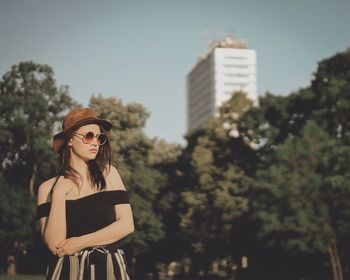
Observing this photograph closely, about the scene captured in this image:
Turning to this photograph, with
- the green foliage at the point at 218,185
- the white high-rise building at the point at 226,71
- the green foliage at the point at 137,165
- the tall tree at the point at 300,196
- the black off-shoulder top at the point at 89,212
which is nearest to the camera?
the black off-shoulder top at the point at 89,212

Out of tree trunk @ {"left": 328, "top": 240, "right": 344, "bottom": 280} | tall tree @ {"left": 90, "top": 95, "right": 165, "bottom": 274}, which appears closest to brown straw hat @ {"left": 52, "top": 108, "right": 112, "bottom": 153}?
tree trunk @ {"left": 328, "top": 240, "right": 344, "bottom": 280}

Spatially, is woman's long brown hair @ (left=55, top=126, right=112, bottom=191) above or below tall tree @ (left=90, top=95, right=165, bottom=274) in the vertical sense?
below

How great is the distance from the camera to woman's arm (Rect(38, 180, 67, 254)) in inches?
118

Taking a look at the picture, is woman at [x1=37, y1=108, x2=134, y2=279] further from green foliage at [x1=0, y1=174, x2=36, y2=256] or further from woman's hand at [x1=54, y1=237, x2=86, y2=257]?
green foliage at [x1=0, y1=174, x2=36, y2=256]

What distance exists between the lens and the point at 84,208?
10.3 ft

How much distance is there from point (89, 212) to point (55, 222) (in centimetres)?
20

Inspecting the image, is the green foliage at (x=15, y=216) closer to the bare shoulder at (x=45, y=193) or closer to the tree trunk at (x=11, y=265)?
the tree trunk at (x=11, y=265)

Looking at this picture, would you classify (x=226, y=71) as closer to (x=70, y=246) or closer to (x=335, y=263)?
(x=335, y=263)

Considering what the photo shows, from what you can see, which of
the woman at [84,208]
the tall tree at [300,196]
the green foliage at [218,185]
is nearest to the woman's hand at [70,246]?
the woman at [84,208]

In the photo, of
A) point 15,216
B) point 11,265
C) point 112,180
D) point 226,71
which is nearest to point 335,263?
point 15,216

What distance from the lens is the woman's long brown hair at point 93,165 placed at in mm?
3213

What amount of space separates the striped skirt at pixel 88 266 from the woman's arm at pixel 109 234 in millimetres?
73

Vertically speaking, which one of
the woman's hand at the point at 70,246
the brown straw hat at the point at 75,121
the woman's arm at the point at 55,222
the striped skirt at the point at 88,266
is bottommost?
the striped skirt at the point at 88,266

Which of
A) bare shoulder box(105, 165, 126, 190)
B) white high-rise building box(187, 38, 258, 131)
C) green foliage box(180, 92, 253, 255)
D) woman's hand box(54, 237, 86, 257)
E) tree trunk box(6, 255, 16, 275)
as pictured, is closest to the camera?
woman's hand box(54, 237, 86, 257)
